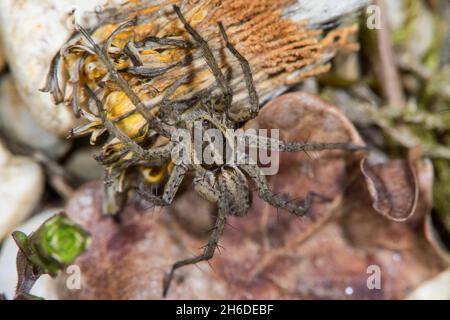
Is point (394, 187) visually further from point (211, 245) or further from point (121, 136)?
point (121, 136)

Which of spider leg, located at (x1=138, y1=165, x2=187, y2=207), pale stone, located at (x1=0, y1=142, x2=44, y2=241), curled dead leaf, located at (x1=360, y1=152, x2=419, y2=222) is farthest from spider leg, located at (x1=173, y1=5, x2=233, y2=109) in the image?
pale stone, located at (x1=0, y1=142, x2=44, y2=241)

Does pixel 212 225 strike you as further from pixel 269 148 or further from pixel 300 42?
pixel 300 42

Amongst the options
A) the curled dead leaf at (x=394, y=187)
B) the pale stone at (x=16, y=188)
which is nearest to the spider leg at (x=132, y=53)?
the pale stone at (x=16, y=188)

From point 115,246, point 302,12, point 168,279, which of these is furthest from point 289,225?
point 302,12

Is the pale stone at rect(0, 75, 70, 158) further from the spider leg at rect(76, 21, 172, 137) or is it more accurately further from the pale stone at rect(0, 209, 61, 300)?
the spider leg at rect(76, 21, 172, 137)

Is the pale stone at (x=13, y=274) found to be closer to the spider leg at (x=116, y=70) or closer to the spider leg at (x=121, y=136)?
the spider leg at (x=121, y=136)
